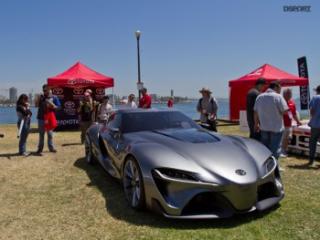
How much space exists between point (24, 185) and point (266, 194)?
4058 mm

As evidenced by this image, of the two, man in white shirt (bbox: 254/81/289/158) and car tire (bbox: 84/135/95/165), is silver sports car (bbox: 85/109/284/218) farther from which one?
car tire (bbox: 84/135/95/165)

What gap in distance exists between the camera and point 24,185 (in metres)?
6.20

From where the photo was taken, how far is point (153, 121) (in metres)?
5.89

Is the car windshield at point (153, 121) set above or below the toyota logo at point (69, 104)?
above

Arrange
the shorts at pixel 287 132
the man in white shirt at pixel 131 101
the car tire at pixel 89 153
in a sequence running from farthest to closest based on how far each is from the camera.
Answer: the man in white shirt at pixel 131 101 → the shorts at pixel 287 132 → the car tire at pixel 89 153

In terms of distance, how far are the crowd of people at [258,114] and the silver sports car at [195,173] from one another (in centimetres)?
163

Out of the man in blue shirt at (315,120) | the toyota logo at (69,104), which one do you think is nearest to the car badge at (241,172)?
the man in blue shirt at (315,120)

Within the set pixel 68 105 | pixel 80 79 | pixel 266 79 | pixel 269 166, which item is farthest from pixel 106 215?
pixel 68 105

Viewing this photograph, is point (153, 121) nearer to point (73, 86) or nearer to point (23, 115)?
point (23, 115)

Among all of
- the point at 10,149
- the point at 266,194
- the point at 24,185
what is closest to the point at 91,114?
the point at 10,149

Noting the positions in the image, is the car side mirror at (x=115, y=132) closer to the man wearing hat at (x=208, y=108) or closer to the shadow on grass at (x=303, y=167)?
the man wearing hat at (x=208, y=108)

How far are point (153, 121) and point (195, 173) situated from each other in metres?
2.07

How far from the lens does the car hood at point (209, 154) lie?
401 centimetres

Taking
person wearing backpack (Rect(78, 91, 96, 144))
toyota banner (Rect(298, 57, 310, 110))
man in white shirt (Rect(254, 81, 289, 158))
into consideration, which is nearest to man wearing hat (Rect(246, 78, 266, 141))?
man in white shirt (Rect(254, 81, 289, 158))
